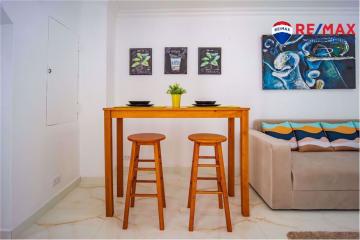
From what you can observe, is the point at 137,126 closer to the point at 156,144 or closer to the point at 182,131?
the point at 182,131

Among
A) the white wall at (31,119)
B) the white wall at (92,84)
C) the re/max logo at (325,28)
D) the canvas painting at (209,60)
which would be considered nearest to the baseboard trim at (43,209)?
the white wall at (31,119)

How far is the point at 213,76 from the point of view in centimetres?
312

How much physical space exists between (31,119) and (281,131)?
263 centimetres

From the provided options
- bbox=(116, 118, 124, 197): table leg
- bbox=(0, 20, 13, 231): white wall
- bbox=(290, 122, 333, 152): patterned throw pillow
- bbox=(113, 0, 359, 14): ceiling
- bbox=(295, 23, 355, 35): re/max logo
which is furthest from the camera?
bbox=(295, 23, 355, 35): re/max logo

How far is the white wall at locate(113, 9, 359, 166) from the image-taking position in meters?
3.08

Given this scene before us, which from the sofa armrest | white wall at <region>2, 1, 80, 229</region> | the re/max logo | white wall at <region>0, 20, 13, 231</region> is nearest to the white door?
white wall at <region>2, 1, 80, 229</region>

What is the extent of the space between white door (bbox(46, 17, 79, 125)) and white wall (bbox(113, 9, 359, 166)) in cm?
64

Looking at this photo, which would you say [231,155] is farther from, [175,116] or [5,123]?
[5,123]

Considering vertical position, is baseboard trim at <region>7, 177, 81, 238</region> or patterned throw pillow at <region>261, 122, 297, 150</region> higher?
patterned throw pillow at <region>261, 122, 297, 150</region>

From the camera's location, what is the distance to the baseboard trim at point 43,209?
1692 millimetres

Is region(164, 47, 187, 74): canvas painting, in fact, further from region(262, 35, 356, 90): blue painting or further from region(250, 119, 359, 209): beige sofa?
region(250, 119, 359, 209): beige sofa

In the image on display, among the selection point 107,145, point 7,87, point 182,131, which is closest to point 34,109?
point 7,87

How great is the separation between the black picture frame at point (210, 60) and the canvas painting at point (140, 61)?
2.41ft

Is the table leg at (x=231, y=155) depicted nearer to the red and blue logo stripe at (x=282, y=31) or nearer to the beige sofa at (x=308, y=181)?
the beige sofa at (x=308, y=181)
